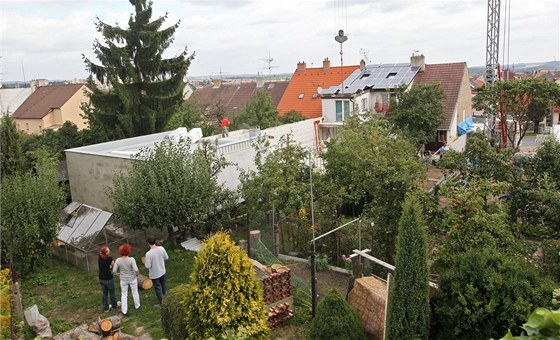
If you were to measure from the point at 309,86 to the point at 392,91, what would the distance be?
9.89 meters

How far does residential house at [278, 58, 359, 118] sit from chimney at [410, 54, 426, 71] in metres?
4.77

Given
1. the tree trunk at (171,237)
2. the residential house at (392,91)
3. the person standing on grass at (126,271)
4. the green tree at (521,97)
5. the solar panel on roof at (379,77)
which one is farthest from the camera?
the solar panel on roof at (379,77)

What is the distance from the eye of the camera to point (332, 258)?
12.3 m

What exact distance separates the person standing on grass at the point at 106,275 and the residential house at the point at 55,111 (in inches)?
1322

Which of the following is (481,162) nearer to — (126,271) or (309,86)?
(126,271)

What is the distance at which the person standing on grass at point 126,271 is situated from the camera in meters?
9.62

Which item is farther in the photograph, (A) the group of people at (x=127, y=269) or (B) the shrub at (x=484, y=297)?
(A) the group of people at (x=127, y=269)

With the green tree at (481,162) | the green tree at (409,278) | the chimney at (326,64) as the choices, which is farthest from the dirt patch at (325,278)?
the chimney at (326,64)

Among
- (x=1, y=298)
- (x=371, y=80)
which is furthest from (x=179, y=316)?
(x=371, y=80)

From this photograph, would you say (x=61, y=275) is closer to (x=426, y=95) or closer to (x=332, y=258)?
(x=332, y=258)

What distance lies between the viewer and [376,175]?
11555mm

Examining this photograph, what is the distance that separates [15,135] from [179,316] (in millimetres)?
13952

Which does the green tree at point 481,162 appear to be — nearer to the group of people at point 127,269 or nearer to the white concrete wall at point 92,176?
the group of people at point 127,269

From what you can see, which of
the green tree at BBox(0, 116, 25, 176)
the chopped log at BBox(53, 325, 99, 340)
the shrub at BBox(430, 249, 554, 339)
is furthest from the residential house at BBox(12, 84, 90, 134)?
the shrub at BBox(430, 249, 554, 339)
